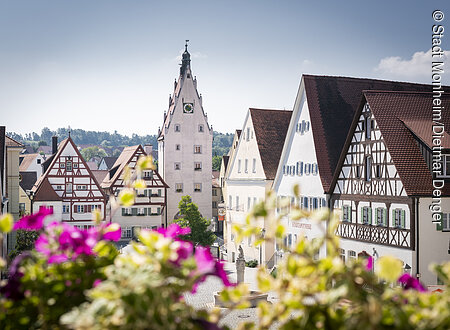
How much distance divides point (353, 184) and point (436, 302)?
26.4m

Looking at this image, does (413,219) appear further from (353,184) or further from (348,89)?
(348,89)

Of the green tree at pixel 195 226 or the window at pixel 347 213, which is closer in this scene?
the window at pixel 347 213

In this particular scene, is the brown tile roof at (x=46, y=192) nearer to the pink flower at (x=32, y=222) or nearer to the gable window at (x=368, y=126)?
the gable window at (x=368, y=126)

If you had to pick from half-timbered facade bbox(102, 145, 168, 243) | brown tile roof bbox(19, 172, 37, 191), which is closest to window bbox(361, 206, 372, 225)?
half-timbered facade bbox(102, 145, 168, 243)

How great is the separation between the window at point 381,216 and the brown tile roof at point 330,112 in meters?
4.45

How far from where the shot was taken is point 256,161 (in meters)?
40.2

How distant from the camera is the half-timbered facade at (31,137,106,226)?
54.0 metres

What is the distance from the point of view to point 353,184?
28422mm

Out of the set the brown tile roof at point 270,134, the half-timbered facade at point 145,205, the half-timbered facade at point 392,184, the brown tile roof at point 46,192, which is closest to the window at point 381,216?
the half-timbered facade at point 392,184

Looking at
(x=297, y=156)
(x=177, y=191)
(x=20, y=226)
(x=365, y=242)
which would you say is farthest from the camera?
(x=177, y=191)

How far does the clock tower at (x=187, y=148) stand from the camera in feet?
228

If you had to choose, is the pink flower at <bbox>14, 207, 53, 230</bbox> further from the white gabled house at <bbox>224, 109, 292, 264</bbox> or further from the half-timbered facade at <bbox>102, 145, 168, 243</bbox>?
the half-timbered facade at <bbox>102, 145, 168, 243</bbox>

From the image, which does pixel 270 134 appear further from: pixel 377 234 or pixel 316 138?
pixel 377 234

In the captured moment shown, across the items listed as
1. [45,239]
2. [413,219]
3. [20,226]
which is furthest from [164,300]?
[413,219]
